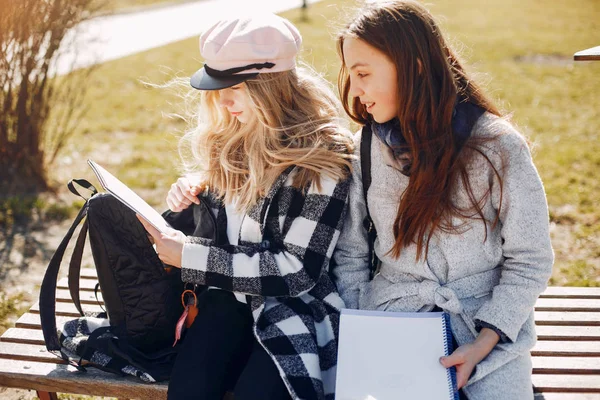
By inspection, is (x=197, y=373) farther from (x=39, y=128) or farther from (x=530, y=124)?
(x=530, y=124)

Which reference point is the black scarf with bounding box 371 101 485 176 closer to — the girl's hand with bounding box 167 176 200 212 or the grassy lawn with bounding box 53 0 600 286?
the grassy lawn with bounding box 53 0 600 286

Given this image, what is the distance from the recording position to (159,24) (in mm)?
13672

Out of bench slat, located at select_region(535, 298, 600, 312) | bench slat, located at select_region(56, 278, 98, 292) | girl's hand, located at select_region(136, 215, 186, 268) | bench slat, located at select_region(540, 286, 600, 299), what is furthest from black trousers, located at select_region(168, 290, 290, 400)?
bench slat, located at select_region(540, 286, 600, 299)

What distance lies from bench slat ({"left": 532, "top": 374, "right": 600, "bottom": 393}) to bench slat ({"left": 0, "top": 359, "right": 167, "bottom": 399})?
126cm

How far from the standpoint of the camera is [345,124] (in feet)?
8.51

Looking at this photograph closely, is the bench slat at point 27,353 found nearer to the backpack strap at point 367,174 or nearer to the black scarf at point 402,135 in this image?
the backpack strap at point 367,174

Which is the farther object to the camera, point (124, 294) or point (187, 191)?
point (187, 191)

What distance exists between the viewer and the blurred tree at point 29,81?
4.73 metres

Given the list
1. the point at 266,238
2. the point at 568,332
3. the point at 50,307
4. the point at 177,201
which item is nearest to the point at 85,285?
the point at 50,307

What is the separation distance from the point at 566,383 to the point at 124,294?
1.53 metres

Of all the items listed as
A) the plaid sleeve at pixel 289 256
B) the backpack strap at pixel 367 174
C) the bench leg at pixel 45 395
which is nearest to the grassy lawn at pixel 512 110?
the backpack strap at pixel 367 174

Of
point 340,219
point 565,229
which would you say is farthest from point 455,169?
point 565,229

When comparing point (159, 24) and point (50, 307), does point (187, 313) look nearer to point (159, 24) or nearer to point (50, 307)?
point (50, 307)

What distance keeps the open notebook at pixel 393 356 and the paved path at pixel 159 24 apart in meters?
4.09
